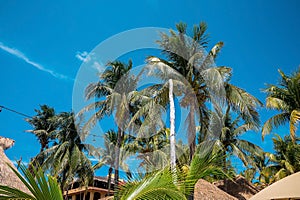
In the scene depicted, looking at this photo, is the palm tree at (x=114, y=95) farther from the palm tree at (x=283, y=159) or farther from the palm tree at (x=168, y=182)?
the palm tree at (x=168, y=182)

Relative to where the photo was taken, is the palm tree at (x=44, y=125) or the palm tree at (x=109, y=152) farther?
the palm tree at (x=44, y=125)

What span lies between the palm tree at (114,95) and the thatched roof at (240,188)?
239 inches

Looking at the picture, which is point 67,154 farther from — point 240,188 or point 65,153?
point 240,188

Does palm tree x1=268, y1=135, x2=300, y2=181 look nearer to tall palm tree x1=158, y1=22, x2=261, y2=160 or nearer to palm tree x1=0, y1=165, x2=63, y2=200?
tall palm tree x1=158, y1=22, x2=261, y2=160

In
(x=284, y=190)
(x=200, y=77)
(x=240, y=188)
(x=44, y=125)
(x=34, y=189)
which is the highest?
(x=44, y=125)

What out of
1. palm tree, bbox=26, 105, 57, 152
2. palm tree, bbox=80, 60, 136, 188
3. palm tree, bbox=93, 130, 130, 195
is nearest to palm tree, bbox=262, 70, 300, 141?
palm tree, bbox=80, 60, 136, 188

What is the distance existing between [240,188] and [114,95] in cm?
860

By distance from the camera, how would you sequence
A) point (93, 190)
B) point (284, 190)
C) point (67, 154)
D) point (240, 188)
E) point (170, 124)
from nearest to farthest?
point (284, 190), point (170, 124), point (240, 188), point (67, 154), point (93, 190)

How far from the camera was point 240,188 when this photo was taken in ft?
47.7

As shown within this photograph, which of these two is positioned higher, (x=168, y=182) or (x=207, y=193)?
(x=207, y=193)

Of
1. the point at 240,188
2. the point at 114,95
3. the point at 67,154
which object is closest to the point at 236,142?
the point at 240,188

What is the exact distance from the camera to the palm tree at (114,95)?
17359 mm

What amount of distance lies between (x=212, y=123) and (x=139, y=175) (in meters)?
11.1

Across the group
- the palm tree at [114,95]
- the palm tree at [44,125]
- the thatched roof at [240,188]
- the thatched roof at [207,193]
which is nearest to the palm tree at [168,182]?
the thatched roof at [207,193]
